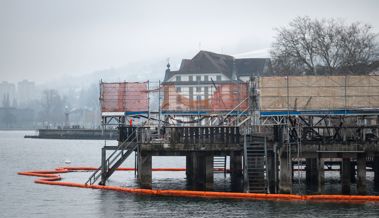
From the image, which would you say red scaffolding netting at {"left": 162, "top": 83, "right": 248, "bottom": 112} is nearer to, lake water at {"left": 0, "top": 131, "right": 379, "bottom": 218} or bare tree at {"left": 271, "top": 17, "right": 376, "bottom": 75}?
lake water at {"left": 0, "top": 131, "right": 379, "bottom": 218}

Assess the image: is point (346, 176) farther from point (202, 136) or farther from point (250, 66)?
point (250, 66)

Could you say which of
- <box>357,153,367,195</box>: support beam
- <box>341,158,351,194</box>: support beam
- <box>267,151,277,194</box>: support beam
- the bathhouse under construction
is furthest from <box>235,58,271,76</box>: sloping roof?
<box>357,153,367,195</box>: support beam

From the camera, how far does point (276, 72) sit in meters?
106

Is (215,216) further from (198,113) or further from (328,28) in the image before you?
(328,28)

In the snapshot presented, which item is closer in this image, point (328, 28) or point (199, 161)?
point (199, 161)

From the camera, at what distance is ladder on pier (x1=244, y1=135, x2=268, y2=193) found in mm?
51875

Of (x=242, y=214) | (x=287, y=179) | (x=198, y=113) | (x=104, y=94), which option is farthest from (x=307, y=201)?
(x=104, y=94)

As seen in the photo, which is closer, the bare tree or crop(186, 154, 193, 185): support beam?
crop(186, 154, 193, 185): support beam

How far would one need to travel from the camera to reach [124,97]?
193 feet

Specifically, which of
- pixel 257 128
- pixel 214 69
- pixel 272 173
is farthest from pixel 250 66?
pixel 272 173

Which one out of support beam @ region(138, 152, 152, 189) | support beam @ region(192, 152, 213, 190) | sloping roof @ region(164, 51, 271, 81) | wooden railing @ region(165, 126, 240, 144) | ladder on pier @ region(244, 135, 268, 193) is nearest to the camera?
ladder on pier @ region(244, 135, 268, 193)

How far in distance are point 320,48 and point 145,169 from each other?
167 ft

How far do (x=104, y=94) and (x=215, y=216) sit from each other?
1739 centimetres

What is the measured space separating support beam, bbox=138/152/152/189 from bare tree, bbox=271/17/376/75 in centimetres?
4607
